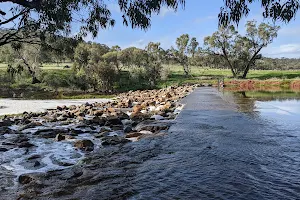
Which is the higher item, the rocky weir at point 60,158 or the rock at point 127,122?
the rocky weir at point 60,158

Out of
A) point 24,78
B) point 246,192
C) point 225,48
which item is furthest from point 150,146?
point 24,78

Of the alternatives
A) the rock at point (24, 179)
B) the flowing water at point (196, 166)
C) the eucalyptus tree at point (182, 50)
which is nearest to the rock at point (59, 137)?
the flowing water at point (196, 166)

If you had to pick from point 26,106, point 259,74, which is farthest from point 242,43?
point 26,106

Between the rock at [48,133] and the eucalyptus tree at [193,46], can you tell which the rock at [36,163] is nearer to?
the rock at [48,133]

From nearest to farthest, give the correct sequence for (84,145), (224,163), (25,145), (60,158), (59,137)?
(224,163) → (60,158) → (84,145) → (25,145) → (59,137)

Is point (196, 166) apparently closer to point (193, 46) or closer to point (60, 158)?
point (60, 158)

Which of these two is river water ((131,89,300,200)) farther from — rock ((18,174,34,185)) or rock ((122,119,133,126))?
rock ((122,119,133,126))

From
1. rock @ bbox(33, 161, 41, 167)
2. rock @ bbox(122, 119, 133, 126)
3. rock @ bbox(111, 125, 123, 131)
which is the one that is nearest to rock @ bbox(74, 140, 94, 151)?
rock @ bbox(33, 161, 41, 167)

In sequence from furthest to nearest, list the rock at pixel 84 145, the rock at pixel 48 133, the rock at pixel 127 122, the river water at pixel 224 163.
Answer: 1. the rock at pixel 127 122
2. the rock at pixel 48 133
3. the rock at pixel 84 145
4. the river water at pixel 224 163

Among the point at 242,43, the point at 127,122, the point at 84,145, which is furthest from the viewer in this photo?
the point at 242,43

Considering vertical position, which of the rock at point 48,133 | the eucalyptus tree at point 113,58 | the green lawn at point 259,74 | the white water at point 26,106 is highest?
the eucalyptus tree at point 113,58

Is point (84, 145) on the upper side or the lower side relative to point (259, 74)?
lower

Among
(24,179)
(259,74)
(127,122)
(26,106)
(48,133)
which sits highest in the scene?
(259,74)

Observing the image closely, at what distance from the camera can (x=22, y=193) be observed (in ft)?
21.8
